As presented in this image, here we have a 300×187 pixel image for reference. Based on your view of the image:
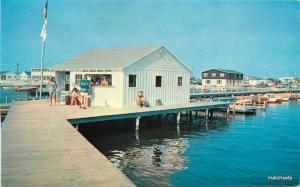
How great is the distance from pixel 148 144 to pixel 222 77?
2695 inches

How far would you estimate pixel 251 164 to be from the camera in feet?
43.2

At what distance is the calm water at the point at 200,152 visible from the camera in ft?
37.0

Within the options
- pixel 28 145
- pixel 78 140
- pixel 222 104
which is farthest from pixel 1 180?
pixel 222 104

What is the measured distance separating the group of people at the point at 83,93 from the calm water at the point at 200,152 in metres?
1.66

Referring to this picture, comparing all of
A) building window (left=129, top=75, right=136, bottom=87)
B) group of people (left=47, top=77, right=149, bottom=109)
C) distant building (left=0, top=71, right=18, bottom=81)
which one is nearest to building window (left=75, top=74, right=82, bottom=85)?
group of people (left=47, top=77, right=149, bottom=109)

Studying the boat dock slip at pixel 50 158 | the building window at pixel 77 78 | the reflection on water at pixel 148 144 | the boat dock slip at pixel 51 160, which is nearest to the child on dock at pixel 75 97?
the building window at pixel 77 78

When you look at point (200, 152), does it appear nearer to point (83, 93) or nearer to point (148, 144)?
point (148, 144)

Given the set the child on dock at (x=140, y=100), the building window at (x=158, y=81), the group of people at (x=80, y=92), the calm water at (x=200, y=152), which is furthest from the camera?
the building window at (x=158, y=81)

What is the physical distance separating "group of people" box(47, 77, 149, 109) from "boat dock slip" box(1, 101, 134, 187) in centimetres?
697

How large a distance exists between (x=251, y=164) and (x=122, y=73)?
934 centimetres

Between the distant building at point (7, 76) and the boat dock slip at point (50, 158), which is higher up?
the distant building at point (7, 76)

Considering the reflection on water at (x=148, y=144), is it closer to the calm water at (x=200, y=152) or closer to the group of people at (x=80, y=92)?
the calm water at (x=200, y=152)

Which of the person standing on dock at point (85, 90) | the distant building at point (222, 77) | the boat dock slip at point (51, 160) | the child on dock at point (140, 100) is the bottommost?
the boat dock slip at point (51, 160)

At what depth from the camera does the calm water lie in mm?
11289
